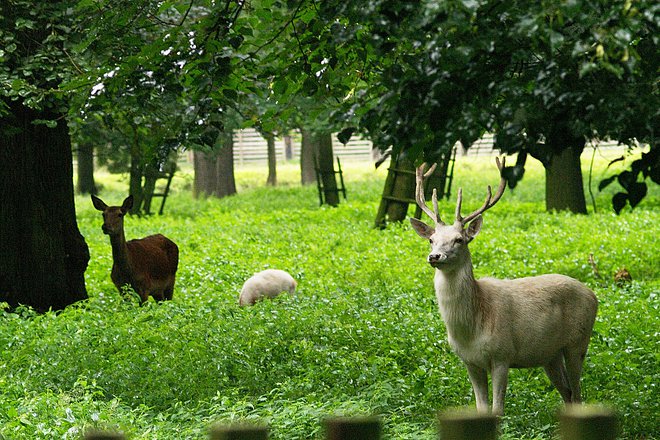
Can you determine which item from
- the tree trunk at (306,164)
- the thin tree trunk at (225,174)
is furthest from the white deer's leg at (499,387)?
the tree trunk at (306,164)

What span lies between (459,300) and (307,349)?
222 cm

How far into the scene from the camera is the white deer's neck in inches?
289

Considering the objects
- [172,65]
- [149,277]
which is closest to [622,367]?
[172,65]

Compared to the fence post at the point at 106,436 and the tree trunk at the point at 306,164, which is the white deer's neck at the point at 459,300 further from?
the tree trunk at the point at 306,164

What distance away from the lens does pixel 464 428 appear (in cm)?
216

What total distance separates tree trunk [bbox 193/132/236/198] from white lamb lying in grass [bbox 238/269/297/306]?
2151 cm

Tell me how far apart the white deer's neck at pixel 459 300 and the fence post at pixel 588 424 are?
519 centimetres

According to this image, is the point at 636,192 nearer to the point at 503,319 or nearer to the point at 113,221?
the point at 503,319

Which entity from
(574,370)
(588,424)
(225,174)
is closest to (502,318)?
(574,370)

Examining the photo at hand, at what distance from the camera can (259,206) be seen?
28844mm

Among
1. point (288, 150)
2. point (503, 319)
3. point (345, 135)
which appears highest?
point (345, 135)

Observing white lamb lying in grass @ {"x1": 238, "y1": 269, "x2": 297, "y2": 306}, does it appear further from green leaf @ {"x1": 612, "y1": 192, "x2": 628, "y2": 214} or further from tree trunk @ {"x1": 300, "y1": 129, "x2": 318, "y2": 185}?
tree trunk @ {"x1": 300, "y1": 129, "x2": 318, "y2": 185}

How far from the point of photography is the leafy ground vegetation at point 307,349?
7.06 m

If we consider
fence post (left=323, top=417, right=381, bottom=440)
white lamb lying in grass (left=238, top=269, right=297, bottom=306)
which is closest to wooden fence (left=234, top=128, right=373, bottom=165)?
white lamb lying in grass (left=238, top=269, right=297, bottom=306)
